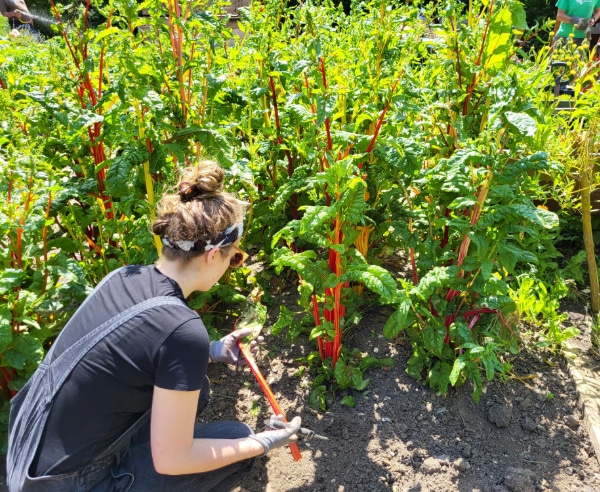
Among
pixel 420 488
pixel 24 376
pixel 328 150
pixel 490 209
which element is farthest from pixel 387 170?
pixel 24 376

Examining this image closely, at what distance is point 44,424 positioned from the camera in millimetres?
1617

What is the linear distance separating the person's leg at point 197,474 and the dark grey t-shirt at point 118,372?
18 centimetres

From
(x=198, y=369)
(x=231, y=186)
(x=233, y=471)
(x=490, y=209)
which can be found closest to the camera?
→ (x=198, y=369)

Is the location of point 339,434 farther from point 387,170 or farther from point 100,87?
point 100,87

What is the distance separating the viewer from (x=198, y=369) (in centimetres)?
156

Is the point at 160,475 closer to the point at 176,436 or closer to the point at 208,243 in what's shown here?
the point at 176,436

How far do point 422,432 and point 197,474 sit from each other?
1058mm

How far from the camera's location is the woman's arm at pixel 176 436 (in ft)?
5.03

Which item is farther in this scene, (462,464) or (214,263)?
(462,464)

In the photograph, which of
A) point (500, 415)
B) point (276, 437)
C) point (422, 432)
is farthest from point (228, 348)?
point (500, 415)

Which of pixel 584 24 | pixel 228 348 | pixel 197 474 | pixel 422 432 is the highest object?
pixel 584 24

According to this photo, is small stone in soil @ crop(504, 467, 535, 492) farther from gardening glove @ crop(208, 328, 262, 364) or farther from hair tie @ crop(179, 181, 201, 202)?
hair tie @ crop(179, 181, 201, 202)

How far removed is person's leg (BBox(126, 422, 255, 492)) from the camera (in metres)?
1.76

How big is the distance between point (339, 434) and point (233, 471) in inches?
23.9
